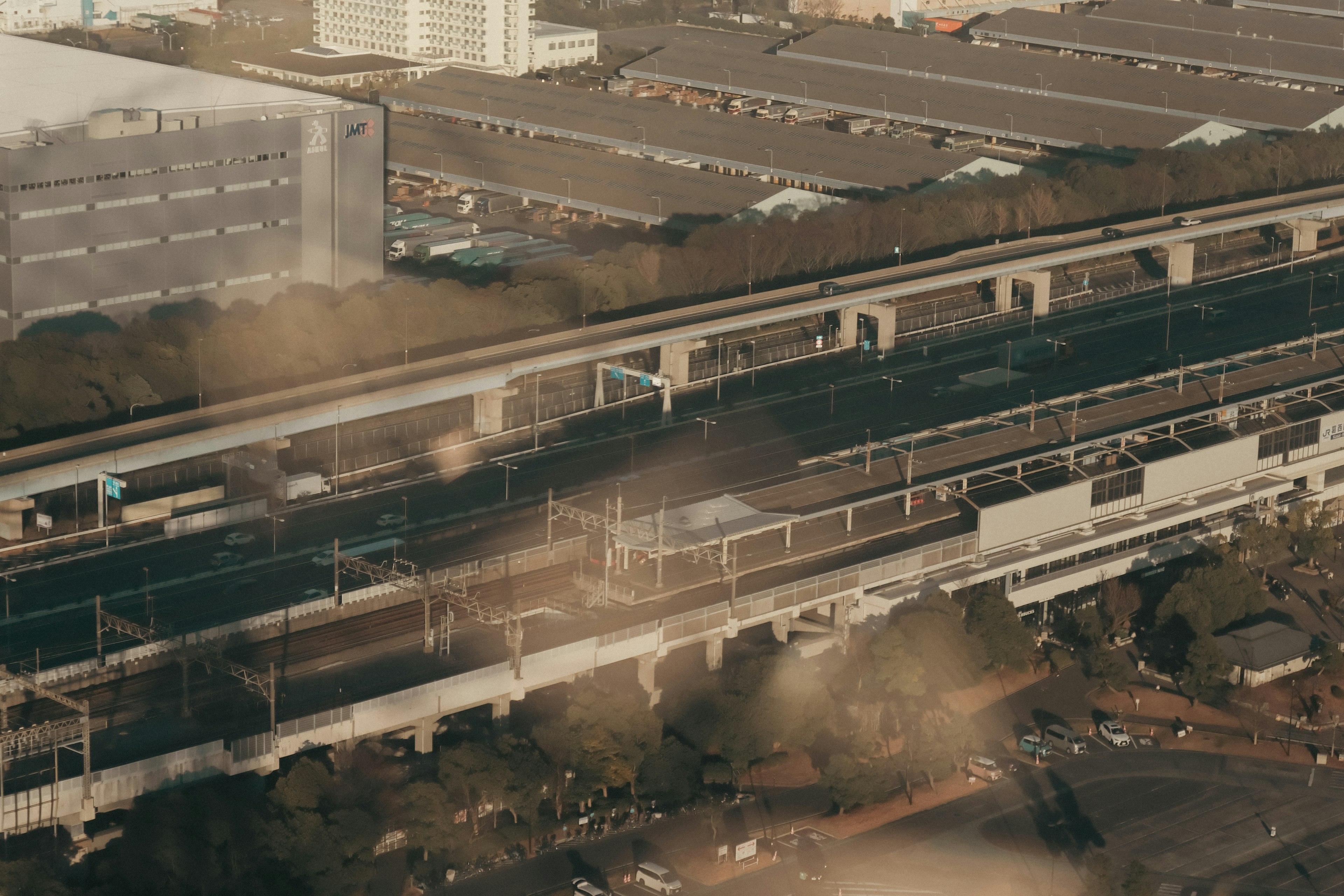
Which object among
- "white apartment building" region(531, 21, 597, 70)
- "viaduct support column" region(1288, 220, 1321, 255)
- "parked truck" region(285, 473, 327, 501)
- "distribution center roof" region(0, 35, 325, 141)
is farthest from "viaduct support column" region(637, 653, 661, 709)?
"white apartment building" region(531, 21, 597, 70)

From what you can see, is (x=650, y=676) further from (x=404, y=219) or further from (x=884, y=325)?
(x=404, y=219)

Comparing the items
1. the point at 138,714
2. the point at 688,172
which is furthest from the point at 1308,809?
the point at 688,172

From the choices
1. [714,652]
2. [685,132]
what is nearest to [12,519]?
[714,652]

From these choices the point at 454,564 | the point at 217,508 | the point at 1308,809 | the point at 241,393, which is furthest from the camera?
the point at 241,393

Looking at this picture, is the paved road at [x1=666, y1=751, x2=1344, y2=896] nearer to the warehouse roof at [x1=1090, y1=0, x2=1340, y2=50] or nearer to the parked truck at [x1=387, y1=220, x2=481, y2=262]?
the parked truck at [x1=387, y1=220, x2=481, y2=262]

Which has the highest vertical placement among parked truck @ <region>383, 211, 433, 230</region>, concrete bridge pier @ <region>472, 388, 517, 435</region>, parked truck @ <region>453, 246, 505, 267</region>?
parked truck @ <region>383, 211, 433, 230</region>

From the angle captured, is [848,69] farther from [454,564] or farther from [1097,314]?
[454,564]

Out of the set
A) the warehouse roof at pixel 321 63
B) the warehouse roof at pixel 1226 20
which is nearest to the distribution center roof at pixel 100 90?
the warehouse roof at pixel 321 63
